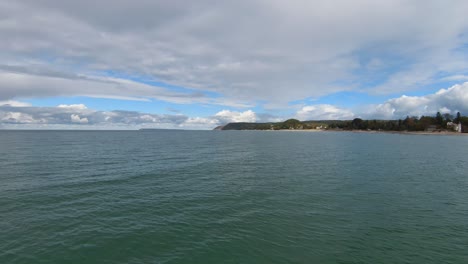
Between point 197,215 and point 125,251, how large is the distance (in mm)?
7608

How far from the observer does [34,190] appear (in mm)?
30344

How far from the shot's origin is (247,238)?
18.5 meters

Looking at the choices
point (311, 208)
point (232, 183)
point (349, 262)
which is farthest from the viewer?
point (232, 183)

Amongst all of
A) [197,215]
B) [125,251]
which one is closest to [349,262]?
[197,215]

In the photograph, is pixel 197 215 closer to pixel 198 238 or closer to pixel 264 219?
pixel 198 238

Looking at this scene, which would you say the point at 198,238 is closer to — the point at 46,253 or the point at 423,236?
the point at 46,253

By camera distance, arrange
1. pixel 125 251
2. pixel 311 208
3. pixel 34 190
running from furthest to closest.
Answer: pixel 34 190
pixel 311 208
pixel 125 251

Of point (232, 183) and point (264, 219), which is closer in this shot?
point (264, 219)

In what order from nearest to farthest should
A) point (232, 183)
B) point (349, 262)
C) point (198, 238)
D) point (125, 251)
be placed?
point (349, 262)
point (125, 251)
point (198, 238)
point (232, 183)

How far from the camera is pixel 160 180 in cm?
3728

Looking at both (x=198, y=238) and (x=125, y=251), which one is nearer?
(x=125, y=251)

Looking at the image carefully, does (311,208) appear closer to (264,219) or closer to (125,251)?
(264,219)

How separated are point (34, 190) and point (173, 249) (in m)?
24.8

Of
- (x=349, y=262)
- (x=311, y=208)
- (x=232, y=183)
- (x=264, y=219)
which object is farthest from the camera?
(x=232, y=183)
